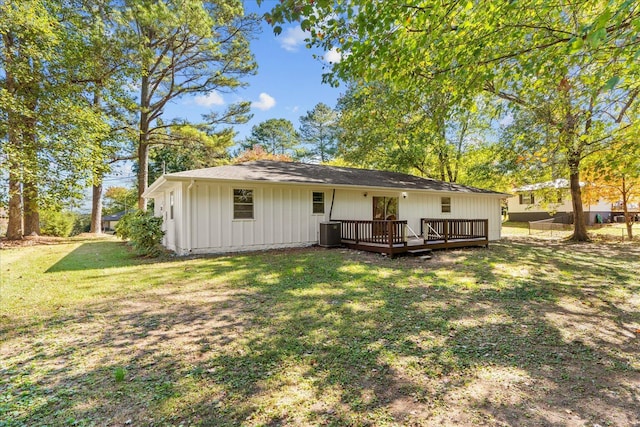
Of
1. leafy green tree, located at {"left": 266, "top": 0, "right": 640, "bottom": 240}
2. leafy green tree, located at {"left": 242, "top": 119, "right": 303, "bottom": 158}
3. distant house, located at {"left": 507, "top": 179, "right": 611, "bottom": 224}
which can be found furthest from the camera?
leafy green tree, located at {"left": 242, "top": 119, "right": 303, "bottom": 158}

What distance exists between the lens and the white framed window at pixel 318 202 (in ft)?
37.7

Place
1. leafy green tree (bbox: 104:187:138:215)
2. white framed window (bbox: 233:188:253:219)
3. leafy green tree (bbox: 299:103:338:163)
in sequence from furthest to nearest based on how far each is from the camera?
leafy green tree (bbox: 104:187:138:215) < leafy green tree (bbox: 299:103:338:163) < white framed window (bbox: 233:188:253:219)

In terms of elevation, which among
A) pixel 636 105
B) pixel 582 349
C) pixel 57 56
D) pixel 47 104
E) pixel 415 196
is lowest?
pixel 582 349

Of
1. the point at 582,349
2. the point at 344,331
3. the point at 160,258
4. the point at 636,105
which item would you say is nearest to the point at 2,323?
the point at 344,331

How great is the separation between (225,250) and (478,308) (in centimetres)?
751

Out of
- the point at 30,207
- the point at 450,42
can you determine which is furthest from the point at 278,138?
the point at 450,42

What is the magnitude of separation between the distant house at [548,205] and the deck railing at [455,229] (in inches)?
271

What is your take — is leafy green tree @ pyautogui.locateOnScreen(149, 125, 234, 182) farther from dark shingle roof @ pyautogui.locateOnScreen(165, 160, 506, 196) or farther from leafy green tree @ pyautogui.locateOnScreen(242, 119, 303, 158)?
leafy green tree @ pyautogui.locateOnScreen(242, 119, 303, 158)

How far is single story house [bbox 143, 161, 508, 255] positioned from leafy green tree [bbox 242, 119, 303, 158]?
69.1 feet

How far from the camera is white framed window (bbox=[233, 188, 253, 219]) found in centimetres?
1005

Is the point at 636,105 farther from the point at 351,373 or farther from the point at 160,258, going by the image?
the point at 160,258

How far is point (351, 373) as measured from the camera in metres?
2.82

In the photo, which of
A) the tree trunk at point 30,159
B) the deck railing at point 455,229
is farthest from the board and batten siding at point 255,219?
the tree trunk at point 30,159

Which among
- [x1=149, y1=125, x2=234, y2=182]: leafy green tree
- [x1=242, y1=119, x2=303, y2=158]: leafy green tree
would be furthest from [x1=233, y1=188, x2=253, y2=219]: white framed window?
[x1=242, y1=119, x2=303, y2=158]: leafy green tree
